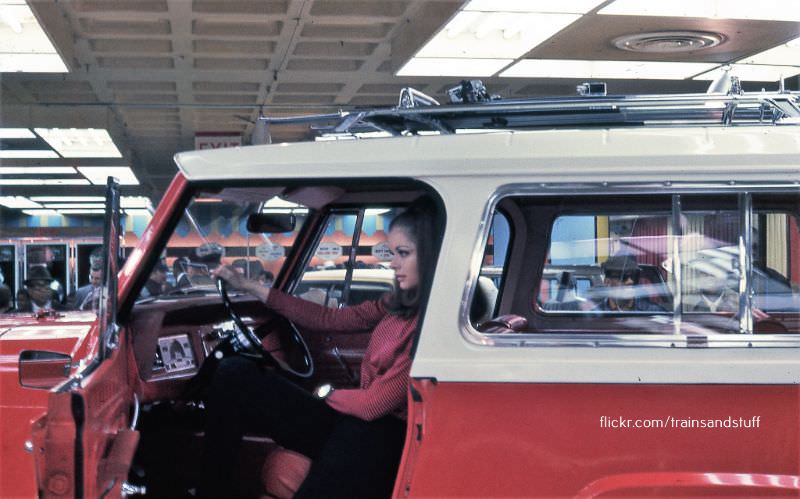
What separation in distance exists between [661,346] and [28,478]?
2.14 m

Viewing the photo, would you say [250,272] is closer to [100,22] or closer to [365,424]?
[365,424]

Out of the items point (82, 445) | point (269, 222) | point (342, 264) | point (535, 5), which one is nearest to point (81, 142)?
point (535, 5)

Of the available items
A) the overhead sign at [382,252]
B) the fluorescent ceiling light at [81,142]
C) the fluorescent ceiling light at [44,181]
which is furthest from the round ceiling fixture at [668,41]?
the fluorescent ceiling light at [44,181]

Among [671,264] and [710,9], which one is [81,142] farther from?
[671,264]

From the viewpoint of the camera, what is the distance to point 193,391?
3.70 meters

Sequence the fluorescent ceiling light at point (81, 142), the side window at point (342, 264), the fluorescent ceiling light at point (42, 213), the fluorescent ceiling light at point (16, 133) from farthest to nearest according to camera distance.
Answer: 1. the fluorescent ceiling light at point (42, 213)
2. the fluorescent ceiling light at point (81, 142)
3. the fluorescent ceiling light at point (16, 133)
4. the side window at point (342, 264)

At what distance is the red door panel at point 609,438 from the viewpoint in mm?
2498

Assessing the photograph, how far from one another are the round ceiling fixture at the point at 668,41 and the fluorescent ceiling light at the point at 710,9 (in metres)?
0.81

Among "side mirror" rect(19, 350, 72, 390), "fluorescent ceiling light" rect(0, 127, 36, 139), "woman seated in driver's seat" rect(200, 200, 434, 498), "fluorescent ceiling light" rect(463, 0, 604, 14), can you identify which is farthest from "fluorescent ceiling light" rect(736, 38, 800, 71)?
"fluorescent ceiling light" rect(0, 127, 36, 139)

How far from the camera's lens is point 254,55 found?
11789 millimetres

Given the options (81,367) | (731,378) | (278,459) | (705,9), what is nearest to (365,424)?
(278,459)

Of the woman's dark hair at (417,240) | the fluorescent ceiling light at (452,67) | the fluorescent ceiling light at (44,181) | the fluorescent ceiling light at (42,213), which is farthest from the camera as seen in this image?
the fluorescent ceiling light at (42,213)

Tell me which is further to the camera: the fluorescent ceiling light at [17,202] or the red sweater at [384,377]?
the fluorescent ceiling light at [17,202]

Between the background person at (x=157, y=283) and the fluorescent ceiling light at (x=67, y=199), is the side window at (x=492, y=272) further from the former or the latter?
the fluorescent ceiling light at (x=67, y=199)
